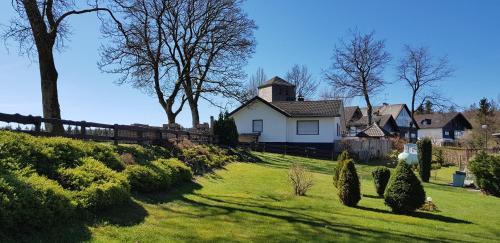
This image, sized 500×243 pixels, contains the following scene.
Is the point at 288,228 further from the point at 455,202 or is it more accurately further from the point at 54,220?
the point at 455,202

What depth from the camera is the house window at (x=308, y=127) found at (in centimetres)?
3884

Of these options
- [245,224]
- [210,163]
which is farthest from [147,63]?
[245,224]

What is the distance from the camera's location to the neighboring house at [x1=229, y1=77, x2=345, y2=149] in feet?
126

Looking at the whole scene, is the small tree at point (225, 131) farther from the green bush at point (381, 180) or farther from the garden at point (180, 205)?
the green bush at point (381, 180)

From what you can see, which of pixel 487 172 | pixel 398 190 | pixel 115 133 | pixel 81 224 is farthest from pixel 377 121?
pixel 81 224

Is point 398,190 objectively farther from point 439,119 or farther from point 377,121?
point 439,119

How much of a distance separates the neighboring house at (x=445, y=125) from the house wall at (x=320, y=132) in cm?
5100

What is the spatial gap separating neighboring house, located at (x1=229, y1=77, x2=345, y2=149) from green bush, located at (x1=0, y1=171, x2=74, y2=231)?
1209 inches

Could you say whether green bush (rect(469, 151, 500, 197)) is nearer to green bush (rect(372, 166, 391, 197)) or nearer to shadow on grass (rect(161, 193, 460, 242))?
green bush (rect(372, 166, 391, 197))

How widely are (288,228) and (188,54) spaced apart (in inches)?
1053

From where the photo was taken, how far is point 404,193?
1245 centimetres

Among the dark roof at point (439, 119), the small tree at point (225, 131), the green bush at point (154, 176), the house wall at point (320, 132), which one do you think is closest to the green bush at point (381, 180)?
the green bush at point (154, 176)

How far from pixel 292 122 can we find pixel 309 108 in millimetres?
2008

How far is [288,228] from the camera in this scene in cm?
909
